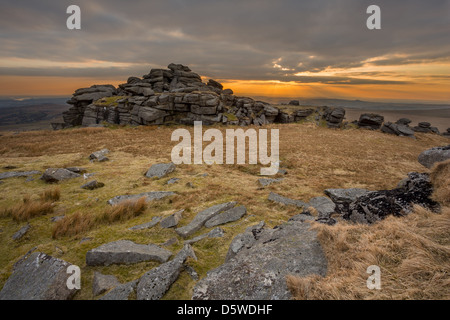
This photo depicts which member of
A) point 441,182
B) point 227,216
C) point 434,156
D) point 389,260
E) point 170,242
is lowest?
point 170,242

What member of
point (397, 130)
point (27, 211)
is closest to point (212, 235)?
point (27, 211)

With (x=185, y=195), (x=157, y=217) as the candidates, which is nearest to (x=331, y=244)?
(x=157, y=217)

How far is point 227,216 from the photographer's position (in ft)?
31.0

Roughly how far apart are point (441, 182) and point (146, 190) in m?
14.1

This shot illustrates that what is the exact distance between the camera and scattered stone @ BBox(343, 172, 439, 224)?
6445 millimetres

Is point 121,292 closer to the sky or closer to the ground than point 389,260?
closer to the ground

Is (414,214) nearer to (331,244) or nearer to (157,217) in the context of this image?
(331,244)

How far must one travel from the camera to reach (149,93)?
56.0 m

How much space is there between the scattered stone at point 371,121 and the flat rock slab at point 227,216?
70.0 metres

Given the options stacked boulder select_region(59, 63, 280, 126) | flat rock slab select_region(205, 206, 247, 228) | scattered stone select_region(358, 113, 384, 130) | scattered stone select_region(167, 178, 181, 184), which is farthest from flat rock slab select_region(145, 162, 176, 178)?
scattered stone select_region(358, 113, 384, 130)

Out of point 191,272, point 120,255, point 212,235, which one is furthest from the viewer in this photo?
point 212,235

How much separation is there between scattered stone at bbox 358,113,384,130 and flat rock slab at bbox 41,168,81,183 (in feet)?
245

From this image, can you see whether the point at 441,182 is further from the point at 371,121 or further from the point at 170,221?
the point at 371,121

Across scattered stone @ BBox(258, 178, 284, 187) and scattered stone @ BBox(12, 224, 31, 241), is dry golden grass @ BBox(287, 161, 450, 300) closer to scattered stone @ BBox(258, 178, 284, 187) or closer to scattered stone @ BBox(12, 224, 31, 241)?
scattered stone @ BBox(258, 178, 284, 187)
